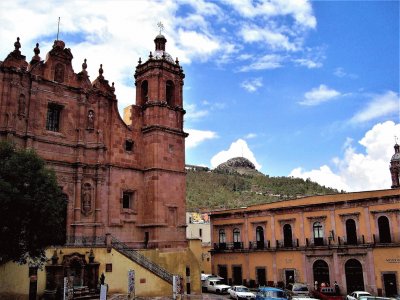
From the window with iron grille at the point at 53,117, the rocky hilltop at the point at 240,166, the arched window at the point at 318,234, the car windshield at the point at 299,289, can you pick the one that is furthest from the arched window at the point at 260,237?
the rocky hilltop at the point at 240,166

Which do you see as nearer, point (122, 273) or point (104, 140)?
point (122, 273)

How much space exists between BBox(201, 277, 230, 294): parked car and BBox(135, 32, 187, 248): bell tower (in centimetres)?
621

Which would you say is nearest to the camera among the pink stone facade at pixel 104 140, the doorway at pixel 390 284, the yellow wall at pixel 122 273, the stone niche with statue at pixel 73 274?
the yellow wall at pixel 122 273

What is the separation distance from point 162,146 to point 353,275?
17.2m

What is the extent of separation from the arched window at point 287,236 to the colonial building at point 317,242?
3.3 inches

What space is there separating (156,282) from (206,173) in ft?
250

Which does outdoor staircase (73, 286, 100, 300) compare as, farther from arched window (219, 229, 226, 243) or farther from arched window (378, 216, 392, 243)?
arched window (378, 216, 392, 243)

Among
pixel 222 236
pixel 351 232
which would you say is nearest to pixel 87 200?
pixel 222 236

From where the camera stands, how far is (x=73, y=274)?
2430 cm

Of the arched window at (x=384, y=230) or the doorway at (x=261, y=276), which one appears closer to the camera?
the arched window at (x=384, y=230)

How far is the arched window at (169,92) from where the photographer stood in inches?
1325

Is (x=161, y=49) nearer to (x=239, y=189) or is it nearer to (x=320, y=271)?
(x=320, y=271)

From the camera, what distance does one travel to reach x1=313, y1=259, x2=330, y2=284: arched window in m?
33.5

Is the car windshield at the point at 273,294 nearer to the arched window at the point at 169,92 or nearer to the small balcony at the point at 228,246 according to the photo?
the small balcony at the point at 228,246
